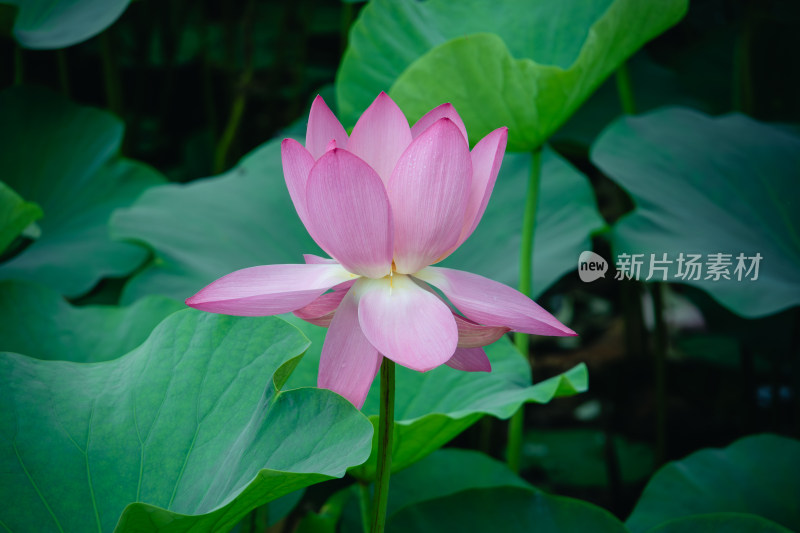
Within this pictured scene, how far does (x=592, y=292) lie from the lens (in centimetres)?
234

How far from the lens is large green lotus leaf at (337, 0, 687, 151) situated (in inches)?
32.4

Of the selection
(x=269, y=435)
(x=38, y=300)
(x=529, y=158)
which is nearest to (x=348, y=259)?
(x=269, y=435)

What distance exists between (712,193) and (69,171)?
3.92ft

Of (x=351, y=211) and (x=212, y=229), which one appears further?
(x=212, y=229)

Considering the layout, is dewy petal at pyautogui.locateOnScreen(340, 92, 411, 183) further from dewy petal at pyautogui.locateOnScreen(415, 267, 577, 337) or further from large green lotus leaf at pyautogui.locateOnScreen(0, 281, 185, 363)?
large green lotus leaf at pyautogui.locateOnScreen(0, 281, 185, 363)

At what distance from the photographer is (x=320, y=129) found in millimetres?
453

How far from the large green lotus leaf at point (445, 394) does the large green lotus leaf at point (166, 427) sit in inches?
4.7

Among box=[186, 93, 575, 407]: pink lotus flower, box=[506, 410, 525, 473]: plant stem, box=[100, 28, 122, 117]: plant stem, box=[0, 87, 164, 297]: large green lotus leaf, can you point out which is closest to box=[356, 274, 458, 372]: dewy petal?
box=[186, 93, 575, 407]: pink lotus flower

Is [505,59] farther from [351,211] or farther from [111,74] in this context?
[111,74]

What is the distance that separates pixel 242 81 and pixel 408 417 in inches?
44.1

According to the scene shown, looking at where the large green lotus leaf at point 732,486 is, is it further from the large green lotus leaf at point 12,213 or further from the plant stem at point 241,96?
the plant stem at point 241,96

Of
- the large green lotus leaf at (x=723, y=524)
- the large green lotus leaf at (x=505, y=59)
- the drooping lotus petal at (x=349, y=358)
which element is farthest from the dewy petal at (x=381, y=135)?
the large green lotus leaf at (x=723, y=524)

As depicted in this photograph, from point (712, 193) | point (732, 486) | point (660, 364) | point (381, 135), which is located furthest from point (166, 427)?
point (660, 364)

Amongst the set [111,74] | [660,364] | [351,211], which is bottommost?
[660,364]
